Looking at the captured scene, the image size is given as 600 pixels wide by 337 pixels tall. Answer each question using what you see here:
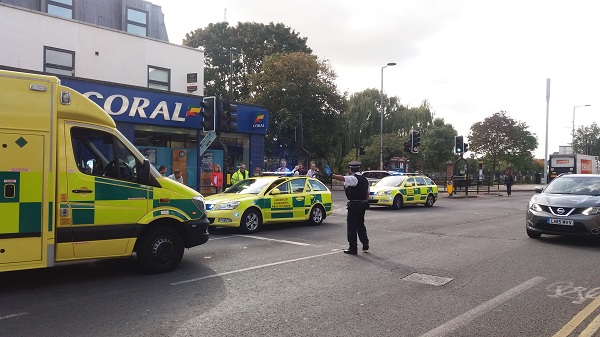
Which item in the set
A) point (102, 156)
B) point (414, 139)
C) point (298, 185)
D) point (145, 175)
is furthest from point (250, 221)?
point (414, 139)

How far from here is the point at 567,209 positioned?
9.47 metres

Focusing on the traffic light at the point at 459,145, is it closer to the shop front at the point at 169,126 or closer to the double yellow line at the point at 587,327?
the shop front at the point at 169,126

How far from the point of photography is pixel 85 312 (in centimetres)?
510

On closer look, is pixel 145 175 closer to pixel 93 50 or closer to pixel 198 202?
pixel 198 202

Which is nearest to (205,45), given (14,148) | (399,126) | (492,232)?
(399,126)

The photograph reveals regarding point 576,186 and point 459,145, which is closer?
point 576,186

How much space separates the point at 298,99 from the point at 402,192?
53.0 ft

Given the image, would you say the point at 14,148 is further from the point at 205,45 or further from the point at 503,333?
the point at 205,45

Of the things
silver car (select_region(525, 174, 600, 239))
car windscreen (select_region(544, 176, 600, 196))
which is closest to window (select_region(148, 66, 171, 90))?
silver car (select_region(525, 174, 600, 239))

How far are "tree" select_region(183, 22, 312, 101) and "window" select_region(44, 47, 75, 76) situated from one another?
2168cm

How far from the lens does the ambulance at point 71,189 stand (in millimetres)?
5797

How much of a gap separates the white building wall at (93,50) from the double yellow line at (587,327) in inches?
764

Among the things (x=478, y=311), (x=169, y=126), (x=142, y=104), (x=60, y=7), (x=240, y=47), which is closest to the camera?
(x=478, y=311)

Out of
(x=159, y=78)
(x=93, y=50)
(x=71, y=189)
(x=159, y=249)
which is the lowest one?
(x=159, y=249)
